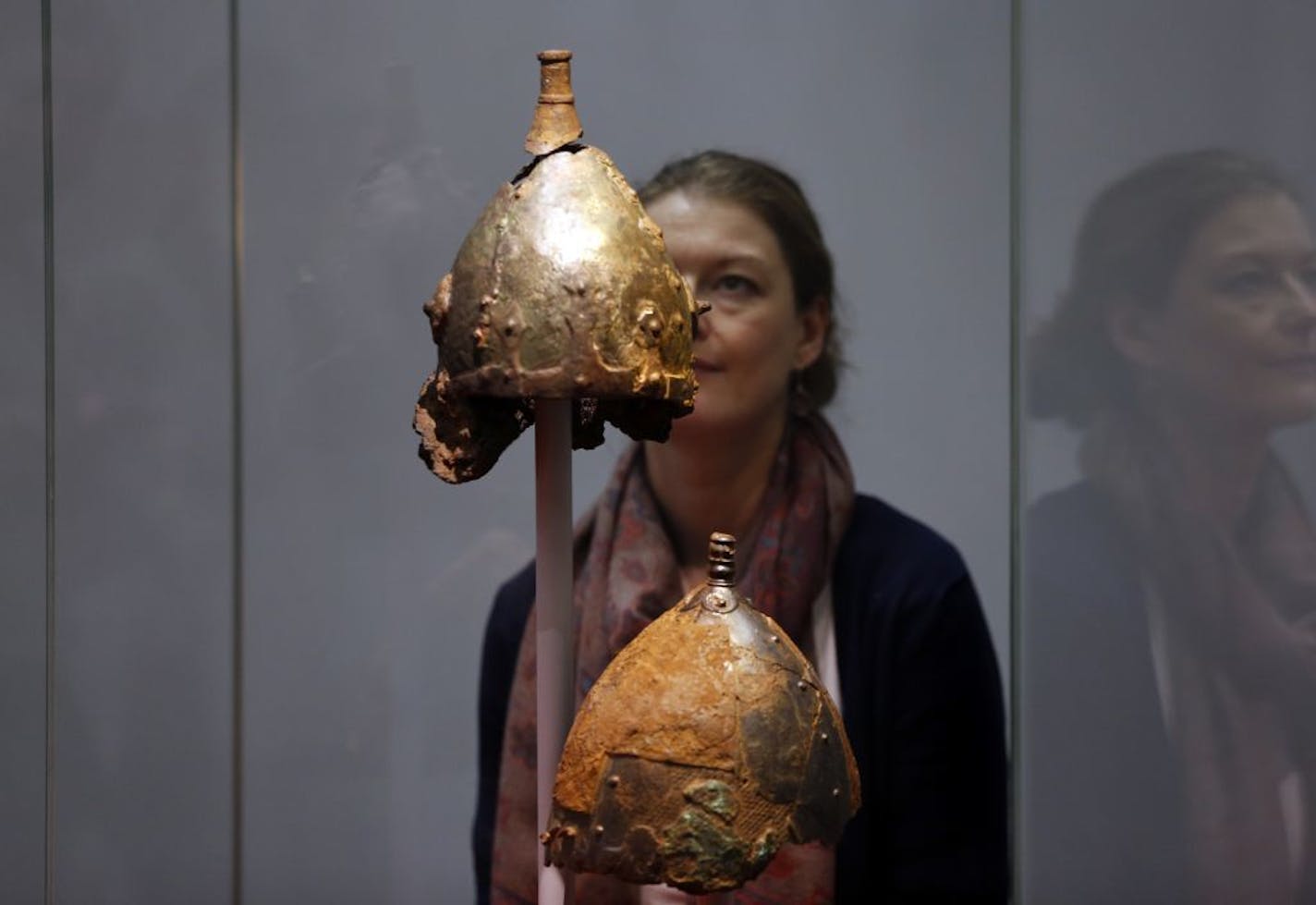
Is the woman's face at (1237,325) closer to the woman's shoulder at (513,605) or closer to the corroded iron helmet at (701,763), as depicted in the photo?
the woman's shoulder at (513,605)

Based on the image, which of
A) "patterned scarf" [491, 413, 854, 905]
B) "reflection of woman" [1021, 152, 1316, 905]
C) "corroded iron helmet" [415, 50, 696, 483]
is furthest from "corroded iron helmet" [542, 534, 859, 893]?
"reflection of woman" [1021, 152, 1316, 905]

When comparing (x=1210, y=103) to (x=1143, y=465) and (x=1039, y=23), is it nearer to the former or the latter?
(x=1039, y=23)

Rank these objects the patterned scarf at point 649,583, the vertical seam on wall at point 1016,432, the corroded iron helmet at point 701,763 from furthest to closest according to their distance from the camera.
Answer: the vertical seam on wall at point 1016,432 → the patterned scarf at point 649,583 → the corroded iron helmet at point 701,763

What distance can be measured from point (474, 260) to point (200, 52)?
1116 millimetres

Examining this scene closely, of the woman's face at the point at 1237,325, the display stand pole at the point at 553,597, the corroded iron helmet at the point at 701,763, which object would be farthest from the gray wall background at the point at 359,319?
the corroded iron helmet at the point at 701,763

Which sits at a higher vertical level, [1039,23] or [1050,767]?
[1039,23]

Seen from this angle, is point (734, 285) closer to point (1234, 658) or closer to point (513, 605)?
point (513, 605)

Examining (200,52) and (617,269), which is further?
(200,52)

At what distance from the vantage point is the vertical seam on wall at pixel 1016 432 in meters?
3.25

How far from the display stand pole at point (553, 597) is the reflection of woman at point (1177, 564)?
1.06 metres

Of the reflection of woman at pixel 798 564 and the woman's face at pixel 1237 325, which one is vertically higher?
the woman's face at pixel 1237 325

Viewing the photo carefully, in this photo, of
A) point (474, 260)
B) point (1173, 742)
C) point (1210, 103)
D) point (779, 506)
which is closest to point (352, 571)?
point (779, 506)

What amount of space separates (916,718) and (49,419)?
1.44 m

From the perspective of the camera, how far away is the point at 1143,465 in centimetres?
330
